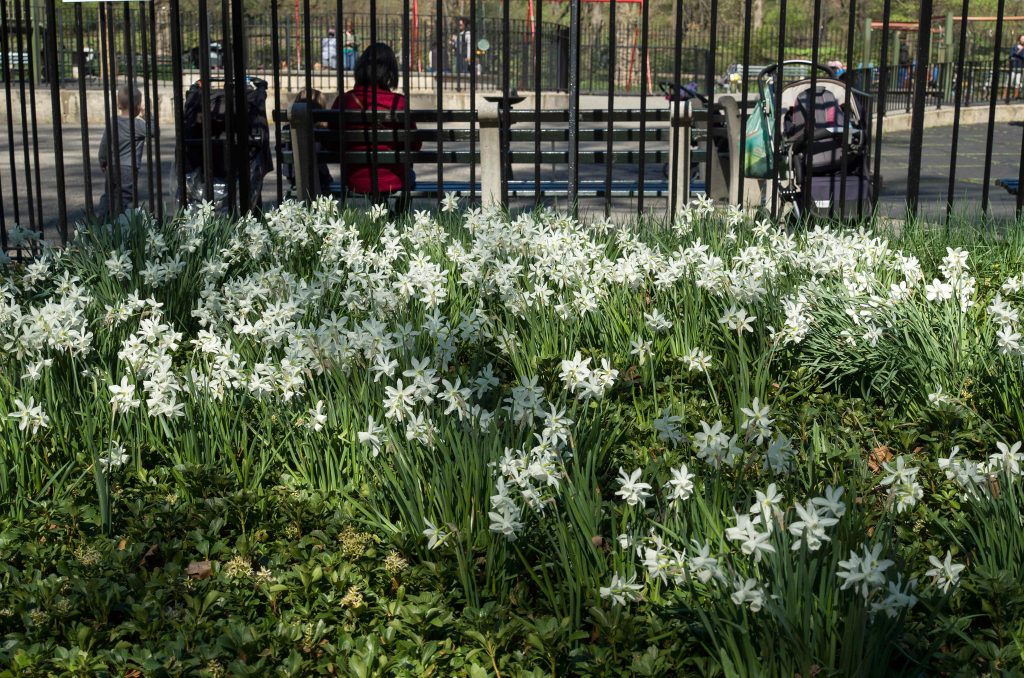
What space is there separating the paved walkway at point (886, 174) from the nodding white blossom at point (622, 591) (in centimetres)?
578

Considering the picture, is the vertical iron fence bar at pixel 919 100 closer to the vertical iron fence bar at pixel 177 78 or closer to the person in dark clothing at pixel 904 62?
the vertical iron fence bar at pixel 177 78

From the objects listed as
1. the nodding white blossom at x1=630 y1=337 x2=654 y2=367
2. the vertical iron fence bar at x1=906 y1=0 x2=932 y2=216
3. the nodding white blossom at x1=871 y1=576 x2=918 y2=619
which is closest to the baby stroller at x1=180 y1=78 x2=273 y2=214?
the vertical iron fence bar at x1=906 y1=0 x2=932 y2=216

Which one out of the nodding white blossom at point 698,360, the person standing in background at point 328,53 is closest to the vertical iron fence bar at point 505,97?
the nodding white blossom at point 698,360

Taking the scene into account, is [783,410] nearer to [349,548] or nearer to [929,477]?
[929,477]

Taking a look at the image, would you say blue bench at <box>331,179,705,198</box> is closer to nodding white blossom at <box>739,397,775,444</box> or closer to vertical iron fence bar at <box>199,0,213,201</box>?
vertical iron fence bar at <box>199,0,213,201</box>

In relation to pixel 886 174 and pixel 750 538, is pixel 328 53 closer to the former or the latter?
pixel 886 174

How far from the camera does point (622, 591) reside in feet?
7.56

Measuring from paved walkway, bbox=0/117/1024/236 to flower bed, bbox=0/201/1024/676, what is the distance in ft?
13.5

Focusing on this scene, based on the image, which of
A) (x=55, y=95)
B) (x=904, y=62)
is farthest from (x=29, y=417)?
(x=904, y=62)

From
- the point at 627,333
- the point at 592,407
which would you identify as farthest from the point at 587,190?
the point at 592,407

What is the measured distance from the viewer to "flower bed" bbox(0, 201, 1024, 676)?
2229mm

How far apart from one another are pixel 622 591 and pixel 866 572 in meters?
0.49

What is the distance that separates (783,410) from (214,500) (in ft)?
5.25

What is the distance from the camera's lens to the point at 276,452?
305cm
